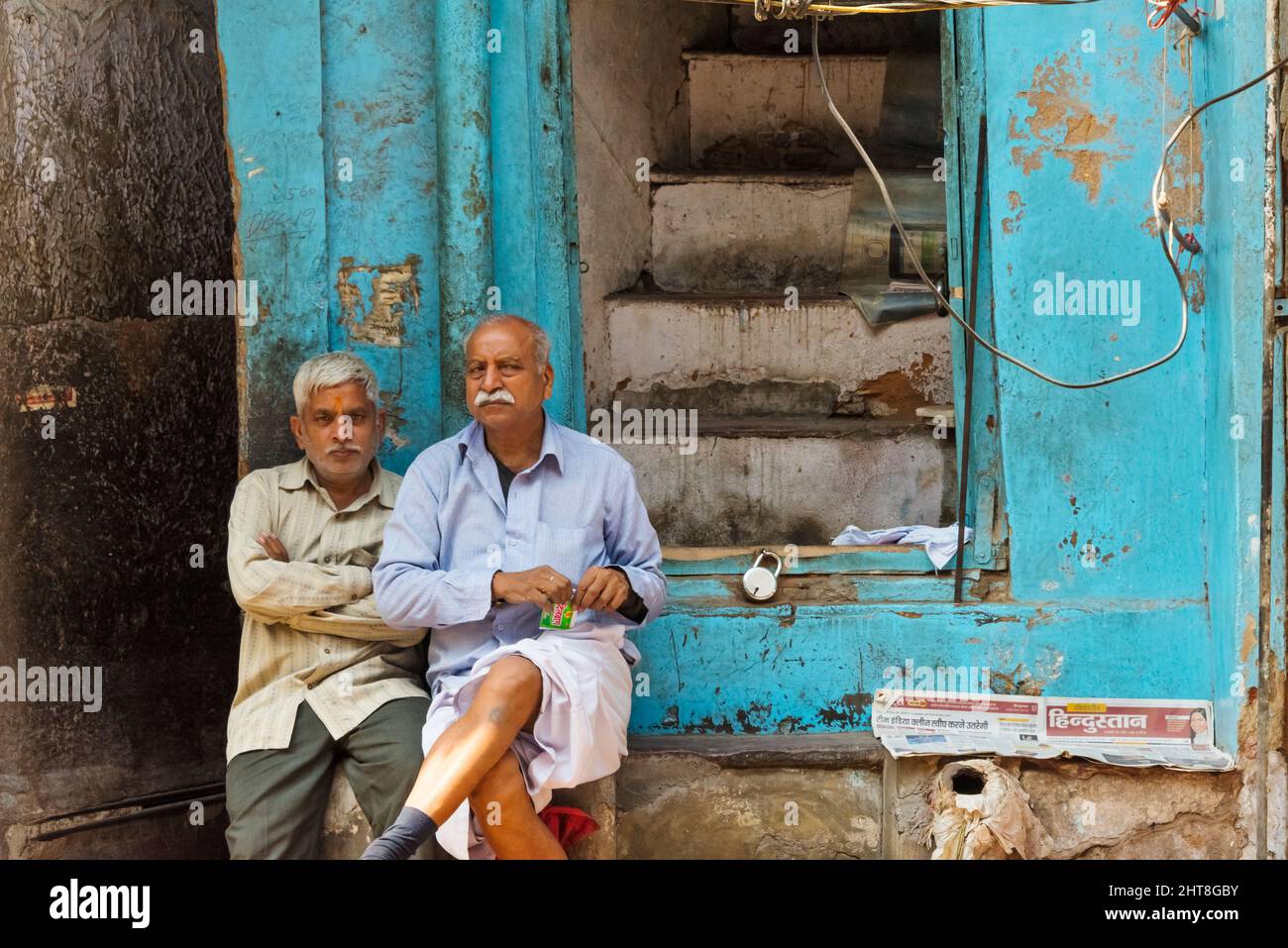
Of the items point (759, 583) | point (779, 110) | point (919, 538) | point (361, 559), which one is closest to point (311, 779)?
point (361, 559)

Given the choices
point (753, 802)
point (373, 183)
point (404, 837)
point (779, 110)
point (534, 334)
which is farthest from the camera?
point (779, 110)

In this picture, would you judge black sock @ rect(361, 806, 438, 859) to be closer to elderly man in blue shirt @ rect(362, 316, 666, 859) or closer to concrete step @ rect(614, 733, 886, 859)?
elderly man in blue shirt @ rect(362, 316, 666, 859)

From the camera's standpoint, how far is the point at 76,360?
4.19m

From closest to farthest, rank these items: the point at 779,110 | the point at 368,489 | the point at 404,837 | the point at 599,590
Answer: the point at 404,837 < the point at 599,590 < the point at 368,489 < the point at 779,110

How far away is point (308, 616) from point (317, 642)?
0.11 metres

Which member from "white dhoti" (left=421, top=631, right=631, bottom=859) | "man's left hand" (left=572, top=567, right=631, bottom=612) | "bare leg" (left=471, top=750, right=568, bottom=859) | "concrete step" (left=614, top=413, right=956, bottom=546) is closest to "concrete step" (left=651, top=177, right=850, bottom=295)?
"concrete step" (left=614, top=413, right=956, bottom=546)

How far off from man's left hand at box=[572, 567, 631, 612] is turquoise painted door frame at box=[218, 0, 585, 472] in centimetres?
90

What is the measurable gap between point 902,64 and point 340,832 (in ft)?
14.0

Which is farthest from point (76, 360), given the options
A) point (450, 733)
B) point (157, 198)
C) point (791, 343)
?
point (791, 343)

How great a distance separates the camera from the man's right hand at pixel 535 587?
3.39 metres

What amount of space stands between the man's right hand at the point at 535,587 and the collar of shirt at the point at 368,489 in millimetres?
517

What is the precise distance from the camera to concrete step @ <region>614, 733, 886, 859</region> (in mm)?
3908

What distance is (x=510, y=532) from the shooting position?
3.65 meters

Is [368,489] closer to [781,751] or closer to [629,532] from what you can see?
[629,532]
